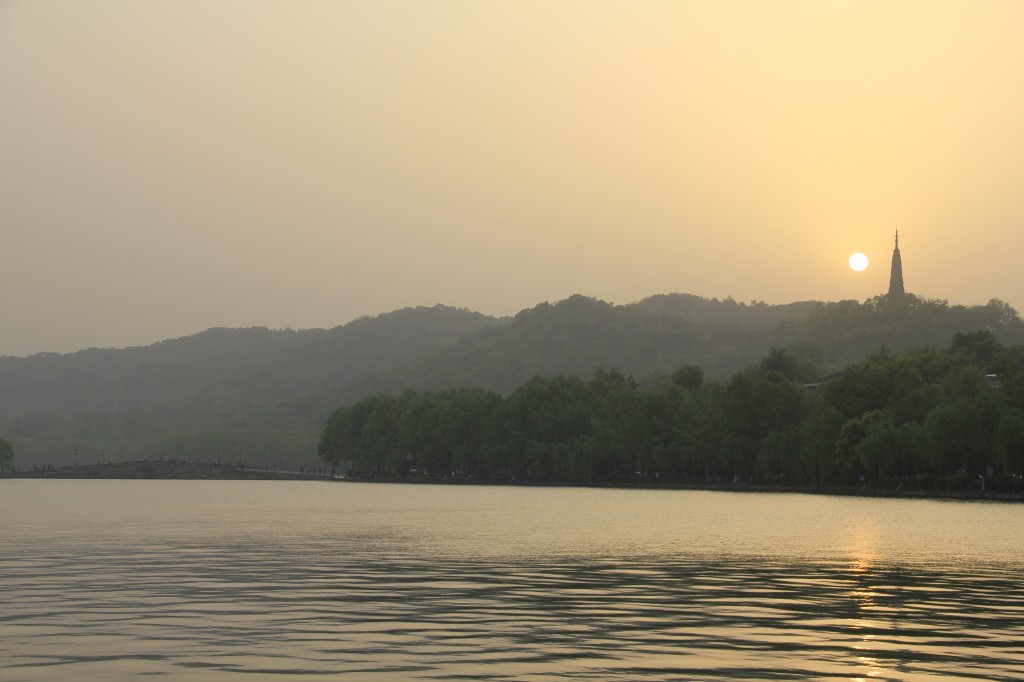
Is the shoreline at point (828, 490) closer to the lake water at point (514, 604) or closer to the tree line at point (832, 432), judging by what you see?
the tree line at point (832, 432)

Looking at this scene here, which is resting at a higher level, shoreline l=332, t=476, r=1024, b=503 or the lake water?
shoreline l=332, t=476, r=1024, b=503

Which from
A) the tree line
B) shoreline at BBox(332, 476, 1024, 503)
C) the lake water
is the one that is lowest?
the lake water

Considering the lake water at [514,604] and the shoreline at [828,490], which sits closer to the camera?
the lake water at [514,604]

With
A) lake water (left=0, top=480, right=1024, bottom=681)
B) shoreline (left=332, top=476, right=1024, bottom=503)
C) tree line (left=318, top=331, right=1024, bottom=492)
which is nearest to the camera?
lake water (left=0, top=480, right=1024, bottom=681)

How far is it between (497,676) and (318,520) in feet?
212

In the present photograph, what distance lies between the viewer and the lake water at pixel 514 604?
27156 millimetres

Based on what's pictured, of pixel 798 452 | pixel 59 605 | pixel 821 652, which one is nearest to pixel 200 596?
pixel 59 605

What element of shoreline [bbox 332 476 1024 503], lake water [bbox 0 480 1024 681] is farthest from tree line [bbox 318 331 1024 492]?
lake water [bbox 0 480 1024 681]

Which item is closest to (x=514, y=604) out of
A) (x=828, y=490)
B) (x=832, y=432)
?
(x=832, y=432)

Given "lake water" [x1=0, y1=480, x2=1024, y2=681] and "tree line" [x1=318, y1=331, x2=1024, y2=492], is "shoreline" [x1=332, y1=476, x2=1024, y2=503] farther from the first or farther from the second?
"lake water" [x1=0, y1=480, x2=1024, y2=681]

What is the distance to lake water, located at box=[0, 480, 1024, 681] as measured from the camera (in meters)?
27.2

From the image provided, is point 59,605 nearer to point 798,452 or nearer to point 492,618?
point 492,618

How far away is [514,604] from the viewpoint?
1464 inches

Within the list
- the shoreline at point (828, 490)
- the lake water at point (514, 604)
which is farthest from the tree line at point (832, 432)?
the lake water at point (514, 604)
